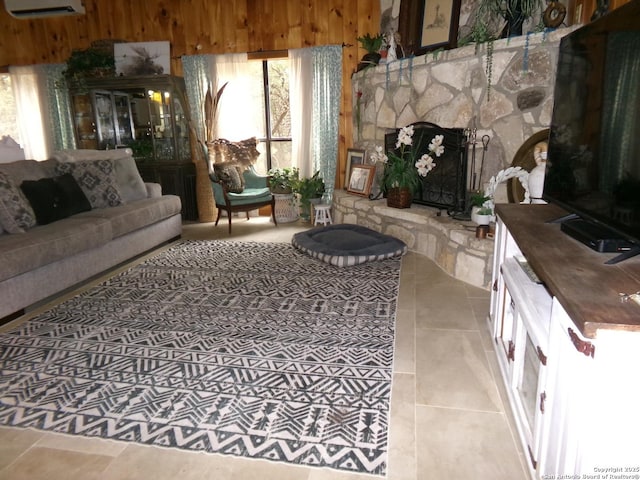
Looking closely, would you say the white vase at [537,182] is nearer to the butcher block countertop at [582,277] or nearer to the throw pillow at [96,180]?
the butcher block countertop at [582,277]

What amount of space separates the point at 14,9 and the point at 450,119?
4.92 m

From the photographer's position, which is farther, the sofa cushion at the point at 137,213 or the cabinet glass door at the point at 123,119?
the cabinet glass door at the point at 123,119

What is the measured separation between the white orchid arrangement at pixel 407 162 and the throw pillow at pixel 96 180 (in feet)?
8.11

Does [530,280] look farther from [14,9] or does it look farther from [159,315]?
[14,9]

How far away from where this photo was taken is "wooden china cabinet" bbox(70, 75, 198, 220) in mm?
5480

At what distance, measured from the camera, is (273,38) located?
17.8 feet

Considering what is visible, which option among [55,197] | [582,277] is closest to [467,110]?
[582,277]

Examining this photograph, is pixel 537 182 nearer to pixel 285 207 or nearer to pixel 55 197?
pixel 285 207

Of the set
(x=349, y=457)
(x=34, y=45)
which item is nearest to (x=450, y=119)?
(x=349, y=457)

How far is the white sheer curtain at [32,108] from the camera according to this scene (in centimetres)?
599

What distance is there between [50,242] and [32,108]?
4.18 m

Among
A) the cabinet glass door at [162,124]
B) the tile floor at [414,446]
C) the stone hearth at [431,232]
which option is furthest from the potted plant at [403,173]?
the cabinet glass door at [162,124]

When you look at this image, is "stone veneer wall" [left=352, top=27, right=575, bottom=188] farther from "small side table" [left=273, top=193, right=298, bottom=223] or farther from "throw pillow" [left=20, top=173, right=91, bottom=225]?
"throw pillow" [left=20, top=173, right=91, bottom=225]

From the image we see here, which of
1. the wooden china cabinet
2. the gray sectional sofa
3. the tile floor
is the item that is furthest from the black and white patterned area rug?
the wooden china cabinet
